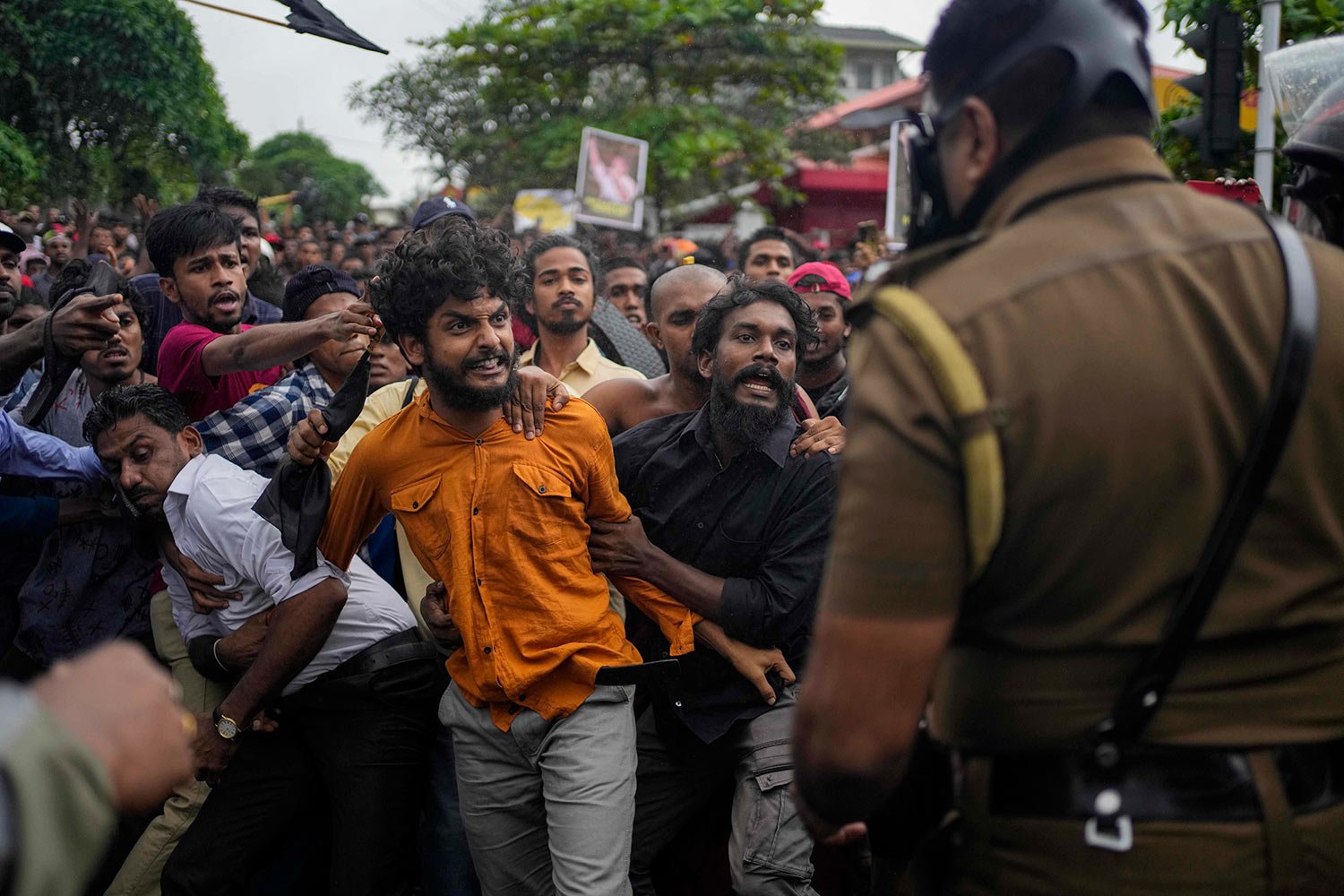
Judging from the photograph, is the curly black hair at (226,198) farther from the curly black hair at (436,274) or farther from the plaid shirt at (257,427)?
the curly black hair at (436,274)

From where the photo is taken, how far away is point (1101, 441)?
5.17 feet

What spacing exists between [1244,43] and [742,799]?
5.54 m

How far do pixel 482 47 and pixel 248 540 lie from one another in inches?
835

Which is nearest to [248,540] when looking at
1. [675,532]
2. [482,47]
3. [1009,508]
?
[675,532]

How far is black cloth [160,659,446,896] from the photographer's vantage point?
393 centimetres

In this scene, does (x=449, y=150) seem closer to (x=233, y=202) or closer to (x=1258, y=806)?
(x=233, y=202)

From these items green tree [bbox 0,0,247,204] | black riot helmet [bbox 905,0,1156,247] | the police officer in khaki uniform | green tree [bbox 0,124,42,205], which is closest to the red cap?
black riot helmet [bbox 905,0,1156,247]

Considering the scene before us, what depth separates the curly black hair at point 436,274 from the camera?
361cm

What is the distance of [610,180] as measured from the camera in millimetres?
15445

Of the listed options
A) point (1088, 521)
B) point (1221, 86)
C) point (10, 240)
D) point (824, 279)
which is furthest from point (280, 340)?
point (1221, 86)

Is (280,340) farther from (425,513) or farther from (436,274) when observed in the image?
(425,513)

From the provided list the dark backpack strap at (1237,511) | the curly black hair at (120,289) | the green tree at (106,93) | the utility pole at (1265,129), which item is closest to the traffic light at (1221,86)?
the utility pole at (1265,129)

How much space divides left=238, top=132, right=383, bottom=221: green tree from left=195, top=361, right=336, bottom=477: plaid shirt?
39.7m

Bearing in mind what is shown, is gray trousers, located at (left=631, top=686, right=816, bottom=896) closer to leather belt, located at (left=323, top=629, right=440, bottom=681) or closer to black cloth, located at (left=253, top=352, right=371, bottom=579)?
leather belt, located at (left=323, top=629, right=440, bottom=681)
